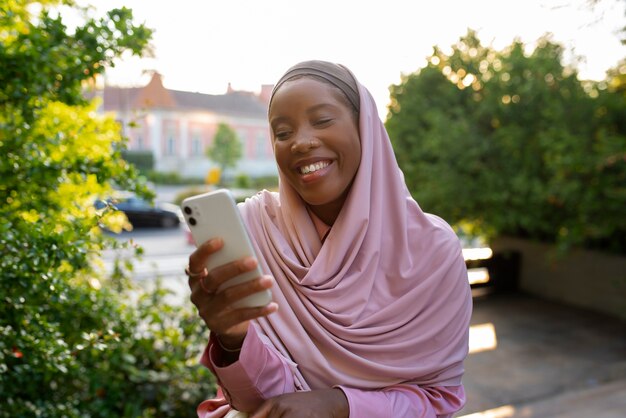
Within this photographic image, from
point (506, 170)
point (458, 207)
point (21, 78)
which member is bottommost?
point (458, 207)

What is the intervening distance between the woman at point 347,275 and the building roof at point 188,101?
3088 centimetres

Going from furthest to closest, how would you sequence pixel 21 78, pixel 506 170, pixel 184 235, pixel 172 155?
pixel 172 155 < pixel 184 235 < pixel 506 170 < pixel 21 78

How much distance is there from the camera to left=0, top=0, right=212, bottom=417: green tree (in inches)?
82.5

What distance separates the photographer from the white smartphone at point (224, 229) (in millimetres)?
1227

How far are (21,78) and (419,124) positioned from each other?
21.0ft

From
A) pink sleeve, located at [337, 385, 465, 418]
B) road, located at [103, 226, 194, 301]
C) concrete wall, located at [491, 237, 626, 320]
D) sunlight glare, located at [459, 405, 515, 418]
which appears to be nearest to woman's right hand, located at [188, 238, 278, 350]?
pink sleeve, located at [337, 385, 465, 418]

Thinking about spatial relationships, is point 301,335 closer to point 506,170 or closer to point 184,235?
point 506,170

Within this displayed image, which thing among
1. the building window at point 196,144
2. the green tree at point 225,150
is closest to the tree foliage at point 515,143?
the green tree at point 225,150

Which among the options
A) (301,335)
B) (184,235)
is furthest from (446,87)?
(184,235)

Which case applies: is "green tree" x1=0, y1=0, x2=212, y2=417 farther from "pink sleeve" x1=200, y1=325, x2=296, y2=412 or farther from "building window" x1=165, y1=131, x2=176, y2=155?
"building window" x1=165, y1=131, x2=176, y2=155

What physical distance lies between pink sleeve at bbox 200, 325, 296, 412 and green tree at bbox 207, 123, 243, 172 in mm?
35038

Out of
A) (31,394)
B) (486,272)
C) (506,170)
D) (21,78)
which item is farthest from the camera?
(486,272)

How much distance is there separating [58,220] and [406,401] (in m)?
1.72

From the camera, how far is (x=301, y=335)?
58.7 inches
